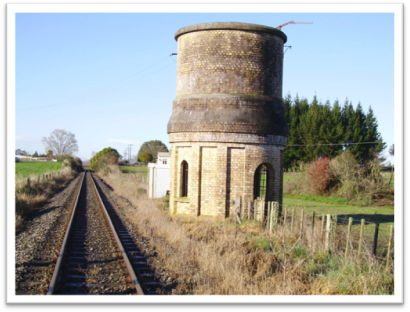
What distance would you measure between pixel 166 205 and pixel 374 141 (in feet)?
103

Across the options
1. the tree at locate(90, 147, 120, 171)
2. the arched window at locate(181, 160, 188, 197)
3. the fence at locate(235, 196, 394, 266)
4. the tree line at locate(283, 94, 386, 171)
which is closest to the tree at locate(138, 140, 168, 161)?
the tree at locate(90, 147, 120, 171)

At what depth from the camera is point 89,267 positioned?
356 inches

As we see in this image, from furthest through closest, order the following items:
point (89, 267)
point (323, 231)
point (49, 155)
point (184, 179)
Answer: point (49, 155)
point (184, 179)
point (323, 231)
point (89, 267)

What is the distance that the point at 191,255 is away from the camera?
9.74 m

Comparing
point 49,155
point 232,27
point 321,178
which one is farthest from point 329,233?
point 49,155

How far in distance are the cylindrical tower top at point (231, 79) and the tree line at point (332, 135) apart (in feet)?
93.8

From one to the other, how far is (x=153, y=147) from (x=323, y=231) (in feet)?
292

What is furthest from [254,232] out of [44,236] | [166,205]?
[166,205]

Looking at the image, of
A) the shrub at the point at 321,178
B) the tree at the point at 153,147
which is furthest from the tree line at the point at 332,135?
the tree at the point at 153,147

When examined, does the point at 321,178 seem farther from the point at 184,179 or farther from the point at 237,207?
the point at 237,207

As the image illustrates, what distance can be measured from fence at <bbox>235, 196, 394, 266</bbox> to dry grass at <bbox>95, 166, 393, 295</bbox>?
0.53 feet

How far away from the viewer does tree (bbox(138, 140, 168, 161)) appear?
313ft

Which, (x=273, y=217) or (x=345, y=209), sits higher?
(x=273, y=217)

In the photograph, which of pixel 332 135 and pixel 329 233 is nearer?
pixel 329 233
